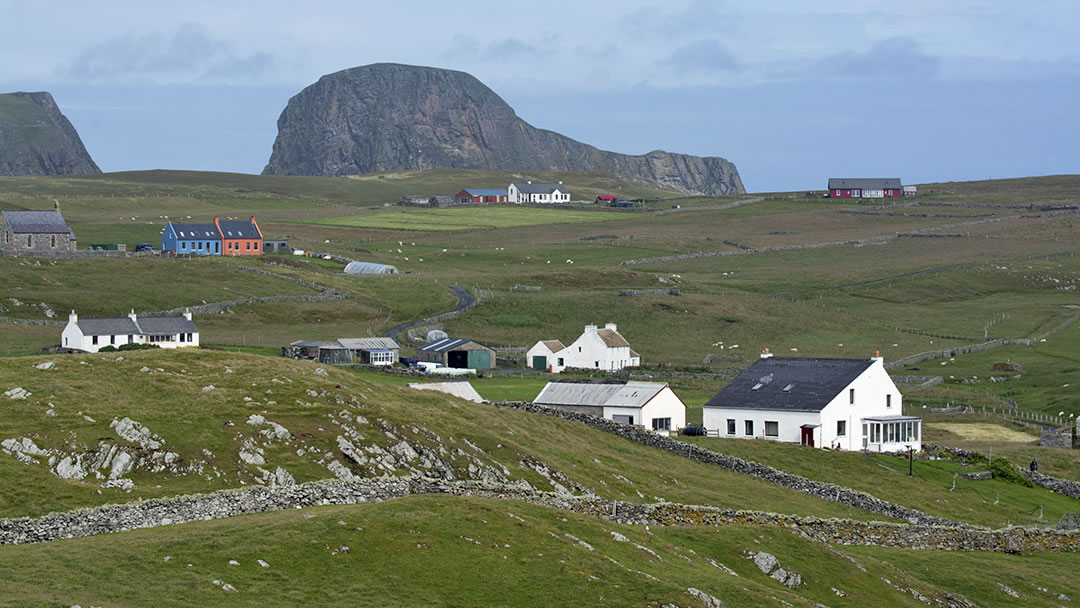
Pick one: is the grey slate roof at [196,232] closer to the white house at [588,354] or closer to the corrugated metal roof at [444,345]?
the corrugated metal roof at [444,345]

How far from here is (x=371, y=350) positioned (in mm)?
104875

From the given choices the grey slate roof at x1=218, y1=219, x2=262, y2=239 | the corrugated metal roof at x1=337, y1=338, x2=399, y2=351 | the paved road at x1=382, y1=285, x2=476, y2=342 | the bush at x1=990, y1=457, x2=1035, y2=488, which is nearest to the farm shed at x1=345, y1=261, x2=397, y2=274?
the paved road at x1=382, y1=285, x2=476, y2=342

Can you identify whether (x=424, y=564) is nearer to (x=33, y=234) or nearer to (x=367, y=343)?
(x=367, y=343)

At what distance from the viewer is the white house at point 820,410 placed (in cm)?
7612

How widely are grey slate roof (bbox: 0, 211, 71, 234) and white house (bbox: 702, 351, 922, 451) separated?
3930 inches

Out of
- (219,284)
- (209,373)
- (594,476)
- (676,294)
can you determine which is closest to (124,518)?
(209,373)

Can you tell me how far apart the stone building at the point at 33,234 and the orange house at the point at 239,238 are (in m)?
24.4

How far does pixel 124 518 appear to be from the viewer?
3522 cm

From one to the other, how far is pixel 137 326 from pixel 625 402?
4287cm

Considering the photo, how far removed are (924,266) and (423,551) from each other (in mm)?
160987

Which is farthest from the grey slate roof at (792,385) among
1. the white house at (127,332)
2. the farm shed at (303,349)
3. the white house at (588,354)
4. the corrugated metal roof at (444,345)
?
the white house at (127,332)

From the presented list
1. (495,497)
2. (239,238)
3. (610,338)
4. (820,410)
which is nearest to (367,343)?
(610,338)

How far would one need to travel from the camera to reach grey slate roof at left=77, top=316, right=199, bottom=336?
3905 inches

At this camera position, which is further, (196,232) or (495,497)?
(196,232)
